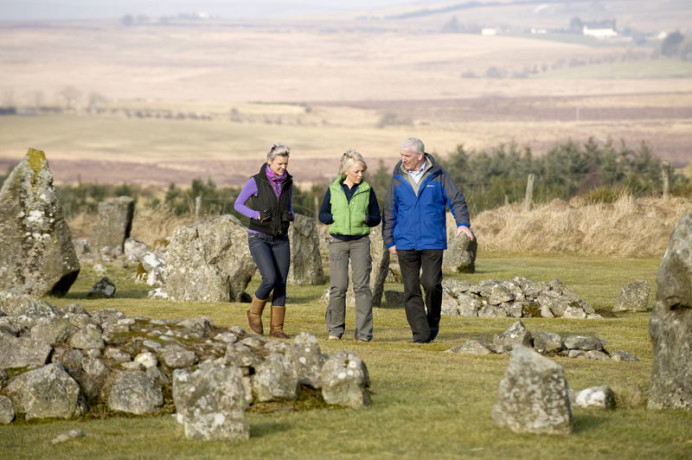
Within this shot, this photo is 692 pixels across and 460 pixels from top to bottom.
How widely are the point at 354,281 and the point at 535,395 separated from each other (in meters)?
5.76

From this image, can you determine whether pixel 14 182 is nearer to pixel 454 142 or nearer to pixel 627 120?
pixel 454 142

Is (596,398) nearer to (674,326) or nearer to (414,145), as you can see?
(674,326)

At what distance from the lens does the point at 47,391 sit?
10203 millimetres

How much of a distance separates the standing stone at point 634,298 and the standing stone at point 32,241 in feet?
32.2

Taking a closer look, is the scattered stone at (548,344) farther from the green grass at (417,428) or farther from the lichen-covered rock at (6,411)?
the lichen-covered rock at (6,411)

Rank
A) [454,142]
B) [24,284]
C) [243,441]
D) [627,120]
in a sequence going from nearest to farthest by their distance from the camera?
[243,441]
[24,284]
[454,142]
[627,120]

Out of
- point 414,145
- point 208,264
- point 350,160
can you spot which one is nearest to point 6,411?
point 350,160

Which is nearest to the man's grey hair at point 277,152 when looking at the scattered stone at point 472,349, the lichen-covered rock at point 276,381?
the scattered stone at point 472,349

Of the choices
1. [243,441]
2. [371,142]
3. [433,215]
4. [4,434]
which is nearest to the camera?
[243,441]

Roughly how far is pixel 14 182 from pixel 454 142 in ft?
392

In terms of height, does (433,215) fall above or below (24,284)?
above

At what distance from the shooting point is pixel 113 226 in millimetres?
29531

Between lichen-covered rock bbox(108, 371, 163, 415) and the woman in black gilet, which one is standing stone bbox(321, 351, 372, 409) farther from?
the woman in black gilet

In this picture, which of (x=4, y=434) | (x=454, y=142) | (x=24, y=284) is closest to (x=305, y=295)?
(x=24, y=284)
